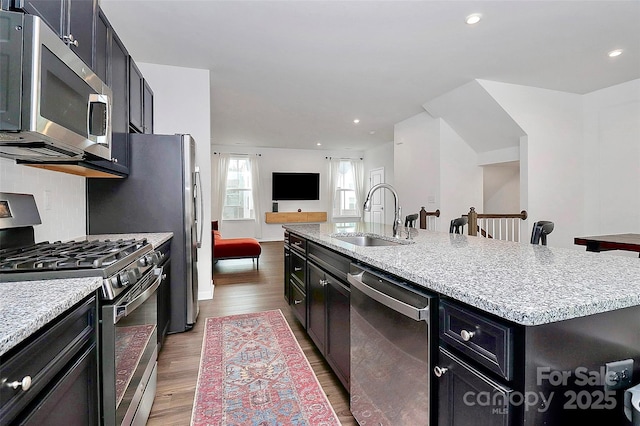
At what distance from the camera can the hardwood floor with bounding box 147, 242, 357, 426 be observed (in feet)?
5.91

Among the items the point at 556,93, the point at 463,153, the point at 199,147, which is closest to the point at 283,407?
the point at 199,147

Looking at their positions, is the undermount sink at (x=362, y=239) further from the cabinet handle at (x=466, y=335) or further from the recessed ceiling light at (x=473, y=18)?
the recessed ceiling light at (x=473, y=18)

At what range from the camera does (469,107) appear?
4.61 m

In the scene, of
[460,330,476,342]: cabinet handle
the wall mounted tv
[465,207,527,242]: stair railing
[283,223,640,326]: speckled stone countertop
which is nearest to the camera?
[283,223,640,326]: speckled stone countertop

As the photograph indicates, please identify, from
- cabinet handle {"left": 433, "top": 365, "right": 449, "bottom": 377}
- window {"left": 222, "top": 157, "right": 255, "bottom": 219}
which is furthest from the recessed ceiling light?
window {"left": 222, "top": 157, "right": 255, "bottom": 219}

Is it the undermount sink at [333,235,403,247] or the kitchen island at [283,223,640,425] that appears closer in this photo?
the kitchen island at [283,223,640,425]

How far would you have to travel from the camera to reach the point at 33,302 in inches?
35.4

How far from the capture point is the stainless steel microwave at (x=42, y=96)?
1.08m

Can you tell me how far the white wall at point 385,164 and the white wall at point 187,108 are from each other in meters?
5.05

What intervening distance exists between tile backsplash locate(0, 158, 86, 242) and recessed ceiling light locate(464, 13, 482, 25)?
11.0 feet

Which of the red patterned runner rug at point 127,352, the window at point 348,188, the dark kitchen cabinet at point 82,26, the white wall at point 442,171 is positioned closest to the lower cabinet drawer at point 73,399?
the red patterned runner rug at point 127,352

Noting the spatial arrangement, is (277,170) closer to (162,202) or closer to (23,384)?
(162,202)

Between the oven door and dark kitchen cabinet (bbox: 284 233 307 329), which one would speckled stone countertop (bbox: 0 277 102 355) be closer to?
the oven door

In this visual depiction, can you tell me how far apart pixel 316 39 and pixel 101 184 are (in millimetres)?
2299
